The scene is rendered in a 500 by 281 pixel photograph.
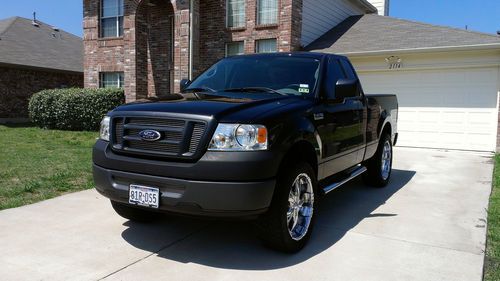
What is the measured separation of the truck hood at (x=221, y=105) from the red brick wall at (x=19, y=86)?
1872 centimetres

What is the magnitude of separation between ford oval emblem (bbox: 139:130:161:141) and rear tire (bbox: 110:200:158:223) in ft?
3.83

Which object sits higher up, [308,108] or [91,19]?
[91,19]

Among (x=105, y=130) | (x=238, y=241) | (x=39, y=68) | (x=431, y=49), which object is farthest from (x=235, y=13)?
(x=238, y=241)

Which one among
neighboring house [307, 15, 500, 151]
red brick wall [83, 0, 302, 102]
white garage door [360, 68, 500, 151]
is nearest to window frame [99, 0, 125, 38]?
red brick wall [83, 0, 302, 102]

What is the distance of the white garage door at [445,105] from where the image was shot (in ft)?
39.3

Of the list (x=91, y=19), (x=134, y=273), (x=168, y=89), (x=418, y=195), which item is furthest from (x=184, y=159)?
(x=91, y=19)

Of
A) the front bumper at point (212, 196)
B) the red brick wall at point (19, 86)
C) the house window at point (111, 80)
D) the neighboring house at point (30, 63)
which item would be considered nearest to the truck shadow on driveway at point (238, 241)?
the front bumper at point (212, 196)

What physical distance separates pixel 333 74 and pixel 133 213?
111 inches

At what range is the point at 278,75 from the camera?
5.06m

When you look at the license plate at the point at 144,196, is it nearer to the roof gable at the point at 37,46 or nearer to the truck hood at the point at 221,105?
the truck hood at the point at 221,105

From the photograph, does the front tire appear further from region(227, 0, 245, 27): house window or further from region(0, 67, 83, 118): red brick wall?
region(0, 67, 83, 118): red brick wall

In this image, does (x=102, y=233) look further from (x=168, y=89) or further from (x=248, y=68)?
(x=168, y=89)

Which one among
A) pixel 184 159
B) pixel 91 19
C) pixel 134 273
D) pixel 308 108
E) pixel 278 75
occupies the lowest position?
pixel 134 273

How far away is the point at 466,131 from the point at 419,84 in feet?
6.02
